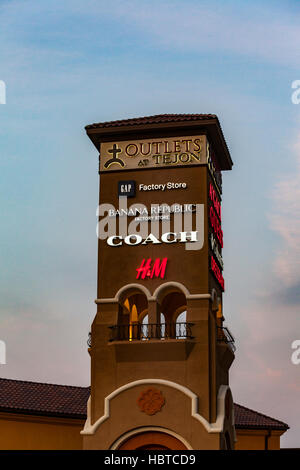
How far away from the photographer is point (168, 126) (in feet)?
166

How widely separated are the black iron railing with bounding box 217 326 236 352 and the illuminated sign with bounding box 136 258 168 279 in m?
4.46

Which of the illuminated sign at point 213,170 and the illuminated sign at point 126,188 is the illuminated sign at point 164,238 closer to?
the illuminated sign at point 126,188

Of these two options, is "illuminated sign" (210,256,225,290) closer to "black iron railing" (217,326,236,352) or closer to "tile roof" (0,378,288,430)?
"black iron railing" (217,326,236,352)

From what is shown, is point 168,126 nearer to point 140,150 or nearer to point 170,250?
point 140,150

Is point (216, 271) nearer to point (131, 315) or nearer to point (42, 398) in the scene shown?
point (131, 315)

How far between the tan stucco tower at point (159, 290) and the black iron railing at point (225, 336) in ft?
0.21

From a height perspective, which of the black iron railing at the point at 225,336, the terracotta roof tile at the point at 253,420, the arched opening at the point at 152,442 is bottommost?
the arched opening at the point at 152,442

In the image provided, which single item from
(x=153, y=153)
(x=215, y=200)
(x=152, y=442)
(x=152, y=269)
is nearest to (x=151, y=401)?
(x=152, y=442)

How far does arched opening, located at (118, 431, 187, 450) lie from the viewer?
46.8 meters

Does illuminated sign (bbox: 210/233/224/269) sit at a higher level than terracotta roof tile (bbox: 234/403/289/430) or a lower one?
higher

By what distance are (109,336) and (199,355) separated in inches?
191

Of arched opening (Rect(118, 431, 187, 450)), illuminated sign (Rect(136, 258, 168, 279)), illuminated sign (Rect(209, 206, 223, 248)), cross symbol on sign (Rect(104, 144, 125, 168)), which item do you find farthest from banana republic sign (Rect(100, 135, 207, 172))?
arched opening (Rect(118, 431, 187, 450))

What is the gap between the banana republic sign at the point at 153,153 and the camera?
50.5m

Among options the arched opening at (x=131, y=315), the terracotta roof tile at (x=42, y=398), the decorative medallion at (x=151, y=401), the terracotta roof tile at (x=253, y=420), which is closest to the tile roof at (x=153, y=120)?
the arched opening at (x=131, y=315)
